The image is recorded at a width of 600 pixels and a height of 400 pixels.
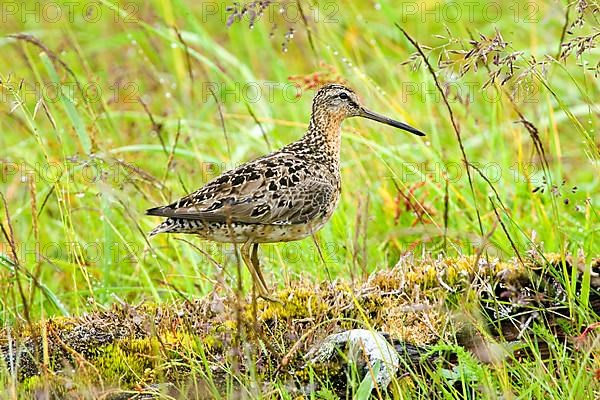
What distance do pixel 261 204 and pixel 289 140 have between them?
4.00 meters

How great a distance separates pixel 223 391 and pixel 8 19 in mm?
9067

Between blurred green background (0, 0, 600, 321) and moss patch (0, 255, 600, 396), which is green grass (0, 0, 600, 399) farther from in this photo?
moss patch (0, 255, 600, 396)

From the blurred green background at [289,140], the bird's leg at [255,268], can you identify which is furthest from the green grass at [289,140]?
the bird's leg at [255,268]

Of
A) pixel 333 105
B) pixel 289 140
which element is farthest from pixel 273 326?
pixel 289 140

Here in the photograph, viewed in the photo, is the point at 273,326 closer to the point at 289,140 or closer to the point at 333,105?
the point at 333,105

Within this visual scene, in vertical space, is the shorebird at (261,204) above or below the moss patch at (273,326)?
above

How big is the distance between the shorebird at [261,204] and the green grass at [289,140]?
0.27 meters

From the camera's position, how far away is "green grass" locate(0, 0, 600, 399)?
17.1 ft

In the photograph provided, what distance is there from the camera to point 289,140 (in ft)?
31.2

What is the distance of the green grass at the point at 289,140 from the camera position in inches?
206

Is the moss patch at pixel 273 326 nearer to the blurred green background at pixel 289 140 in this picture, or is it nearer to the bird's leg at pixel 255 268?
the bird's leg at pixel 255 268

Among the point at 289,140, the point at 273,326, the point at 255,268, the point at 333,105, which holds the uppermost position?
the point at 289,140

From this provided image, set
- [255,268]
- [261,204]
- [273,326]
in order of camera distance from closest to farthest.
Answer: [273,326] → [261,204] → [255,268]

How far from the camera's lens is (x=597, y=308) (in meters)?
4.93
